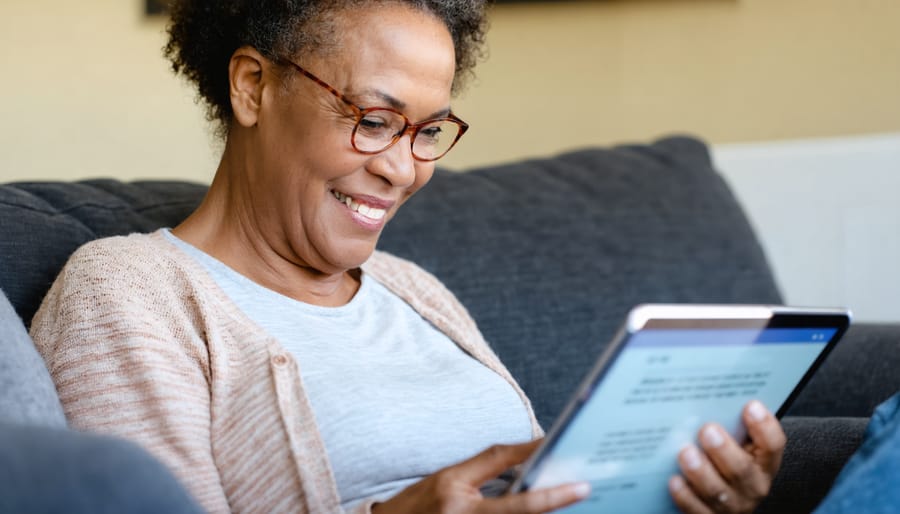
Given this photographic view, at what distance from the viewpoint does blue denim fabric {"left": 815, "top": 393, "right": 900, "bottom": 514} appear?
0.88 metres

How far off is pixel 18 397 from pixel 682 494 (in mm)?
585

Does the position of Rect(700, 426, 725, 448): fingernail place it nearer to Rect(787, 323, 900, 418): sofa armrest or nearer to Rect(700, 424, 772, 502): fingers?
Rect(700, 424, 772, 502): fingers

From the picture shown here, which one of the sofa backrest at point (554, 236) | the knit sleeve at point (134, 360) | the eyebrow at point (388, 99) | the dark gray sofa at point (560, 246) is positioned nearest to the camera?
the knit sleeve at point (134, 360)

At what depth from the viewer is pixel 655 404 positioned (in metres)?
0.94

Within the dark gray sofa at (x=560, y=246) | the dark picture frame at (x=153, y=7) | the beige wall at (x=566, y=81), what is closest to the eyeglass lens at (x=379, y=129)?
the dark gray sofa at (x=560, y=246)

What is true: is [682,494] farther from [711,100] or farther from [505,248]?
[711,100]

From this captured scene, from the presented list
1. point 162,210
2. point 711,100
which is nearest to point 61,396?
point 162,210

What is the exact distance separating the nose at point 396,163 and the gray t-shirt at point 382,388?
18 centimetres

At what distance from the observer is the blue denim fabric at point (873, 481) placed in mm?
876

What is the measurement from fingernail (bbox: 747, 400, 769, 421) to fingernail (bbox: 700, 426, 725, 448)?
0.05m

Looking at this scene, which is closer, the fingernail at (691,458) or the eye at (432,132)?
the fingernail at (691,458)

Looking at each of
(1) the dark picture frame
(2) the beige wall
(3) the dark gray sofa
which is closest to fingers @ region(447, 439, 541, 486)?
(3) the dark gray sofa

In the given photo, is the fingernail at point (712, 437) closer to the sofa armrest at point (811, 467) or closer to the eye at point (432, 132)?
the sofa armrest at point (811, 467)

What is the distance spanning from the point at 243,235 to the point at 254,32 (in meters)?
0.24
